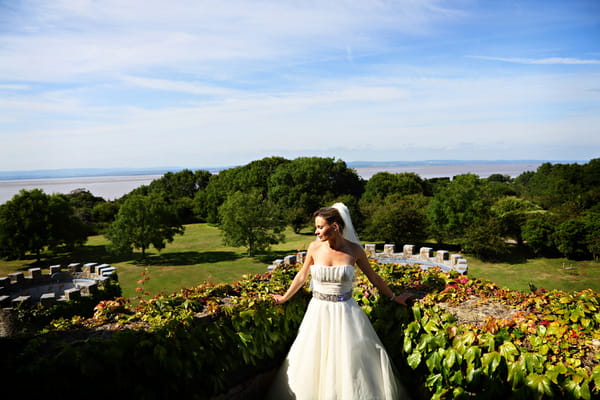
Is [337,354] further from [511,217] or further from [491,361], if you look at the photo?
[511,217]

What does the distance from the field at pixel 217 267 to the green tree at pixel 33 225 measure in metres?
1.77

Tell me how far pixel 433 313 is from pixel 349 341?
1.11 metres

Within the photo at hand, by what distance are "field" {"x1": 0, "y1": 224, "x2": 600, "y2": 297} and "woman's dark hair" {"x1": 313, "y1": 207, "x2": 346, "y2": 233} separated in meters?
16.8

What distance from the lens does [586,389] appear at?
313 centimetres

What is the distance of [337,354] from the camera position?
4383 millimetres

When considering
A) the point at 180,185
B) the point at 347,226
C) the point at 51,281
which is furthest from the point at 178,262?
the point at 180,185

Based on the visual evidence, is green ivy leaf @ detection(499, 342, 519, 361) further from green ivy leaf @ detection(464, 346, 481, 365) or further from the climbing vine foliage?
green ivy leaf @ detection(464, 346, 481, 365)

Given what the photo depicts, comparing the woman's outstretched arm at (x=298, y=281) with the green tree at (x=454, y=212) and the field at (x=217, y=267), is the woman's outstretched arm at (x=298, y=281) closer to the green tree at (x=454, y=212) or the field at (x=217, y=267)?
the field at (x=217, y=267)

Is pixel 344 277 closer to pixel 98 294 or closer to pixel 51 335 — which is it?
pixel 51 335

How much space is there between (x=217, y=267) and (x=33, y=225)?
627 inches

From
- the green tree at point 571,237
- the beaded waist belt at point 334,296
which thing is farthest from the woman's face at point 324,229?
the green tree at point 571,237

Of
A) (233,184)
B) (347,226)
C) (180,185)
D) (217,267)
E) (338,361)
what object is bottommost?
(217,267)

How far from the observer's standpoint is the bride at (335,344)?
4328mm

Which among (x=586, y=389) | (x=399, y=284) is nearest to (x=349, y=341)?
(x=399, y=284)
